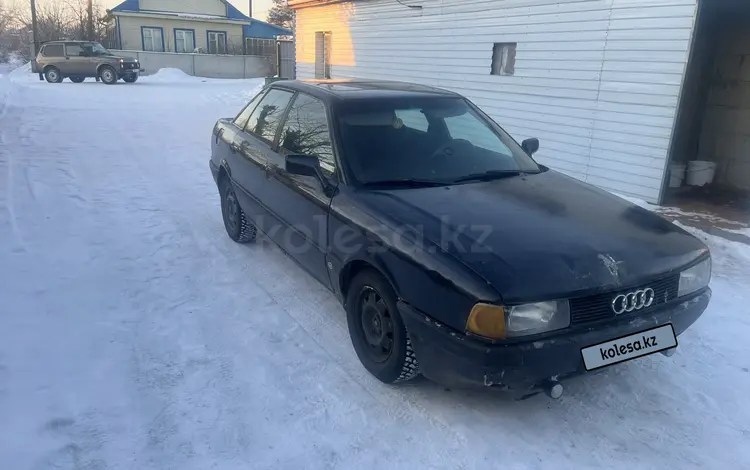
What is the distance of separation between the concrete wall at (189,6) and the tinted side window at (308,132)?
36.7 metres

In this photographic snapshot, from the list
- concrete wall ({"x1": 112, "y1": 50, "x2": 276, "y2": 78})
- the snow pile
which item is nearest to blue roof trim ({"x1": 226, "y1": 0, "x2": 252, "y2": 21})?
concrete wall ({"x1": 112, "y1": 50, "x2": 276, "y2": 78})

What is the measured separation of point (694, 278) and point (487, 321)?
4.47 feet

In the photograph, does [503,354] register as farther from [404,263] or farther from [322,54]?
[322,54]

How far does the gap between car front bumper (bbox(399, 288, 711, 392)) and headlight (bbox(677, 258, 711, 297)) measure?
0.33 meters

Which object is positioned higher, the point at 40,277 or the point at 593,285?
the point at 593,285

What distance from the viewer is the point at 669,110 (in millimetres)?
6918

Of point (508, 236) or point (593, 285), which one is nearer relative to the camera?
point (593, 285)

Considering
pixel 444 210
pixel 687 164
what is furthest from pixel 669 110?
pixel 444 210

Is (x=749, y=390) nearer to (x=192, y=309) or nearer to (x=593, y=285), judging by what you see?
(x=593, y=285)

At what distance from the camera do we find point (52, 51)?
23031 mm

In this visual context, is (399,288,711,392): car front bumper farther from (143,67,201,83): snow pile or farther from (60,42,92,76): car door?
(143,67,201,83): snow pile

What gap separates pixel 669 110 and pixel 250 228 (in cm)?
550

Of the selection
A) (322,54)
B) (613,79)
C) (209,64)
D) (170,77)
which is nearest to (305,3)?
(322,54)

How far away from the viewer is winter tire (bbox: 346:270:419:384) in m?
2.83
